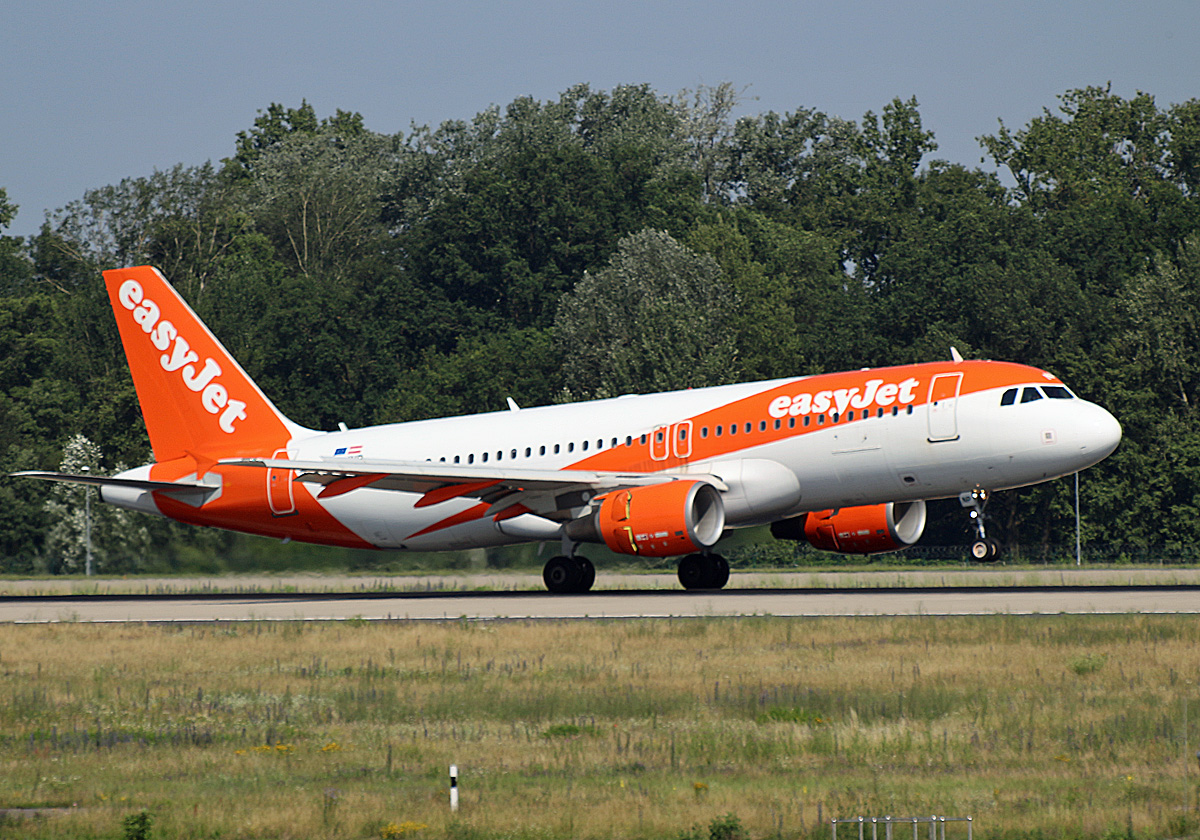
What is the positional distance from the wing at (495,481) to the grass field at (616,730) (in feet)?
26.3

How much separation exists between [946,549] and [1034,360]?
16246 millimetres

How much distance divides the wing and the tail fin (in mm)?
4709

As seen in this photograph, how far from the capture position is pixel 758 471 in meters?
32.9

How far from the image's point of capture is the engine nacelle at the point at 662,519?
3142cm

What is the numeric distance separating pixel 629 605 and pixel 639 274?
167 ft

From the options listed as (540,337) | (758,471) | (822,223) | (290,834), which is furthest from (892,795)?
(822,223)

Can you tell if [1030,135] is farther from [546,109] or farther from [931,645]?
[931,645]

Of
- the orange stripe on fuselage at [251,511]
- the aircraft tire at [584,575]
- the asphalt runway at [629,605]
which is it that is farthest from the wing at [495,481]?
the orange stripe on fuselage at [251,511]

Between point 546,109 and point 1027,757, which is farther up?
point 546,109

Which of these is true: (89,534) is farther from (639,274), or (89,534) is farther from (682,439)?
(639,274)

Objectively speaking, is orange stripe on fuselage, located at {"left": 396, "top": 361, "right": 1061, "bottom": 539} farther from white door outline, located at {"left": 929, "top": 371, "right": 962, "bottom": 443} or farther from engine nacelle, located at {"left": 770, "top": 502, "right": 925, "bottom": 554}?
Answer: engine nacelle, located at {"left": 770, "top": 502, "right": 925, "bottom": 554}

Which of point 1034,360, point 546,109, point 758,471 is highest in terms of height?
point 546,109

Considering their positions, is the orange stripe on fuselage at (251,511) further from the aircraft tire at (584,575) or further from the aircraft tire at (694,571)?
the aircraft tire at (694,571)

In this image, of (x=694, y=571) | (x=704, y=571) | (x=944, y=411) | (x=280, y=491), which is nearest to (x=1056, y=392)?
(x=944, y=411)
